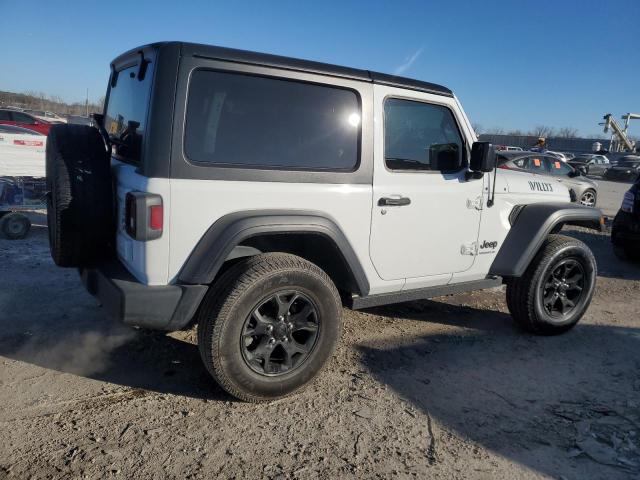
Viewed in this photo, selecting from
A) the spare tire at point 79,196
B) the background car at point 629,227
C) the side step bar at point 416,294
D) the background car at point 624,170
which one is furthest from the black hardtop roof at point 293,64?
the background car at point 624,170

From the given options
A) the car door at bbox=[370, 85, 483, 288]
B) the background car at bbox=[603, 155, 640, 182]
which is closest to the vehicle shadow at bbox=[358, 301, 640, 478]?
the car door at bbox=[370, 85, 483, 288]

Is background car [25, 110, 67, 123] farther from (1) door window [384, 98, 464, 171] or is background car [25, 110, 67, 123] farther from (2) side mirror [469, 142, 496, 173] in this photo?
(2) side mirror [469, 142, 496, 173]

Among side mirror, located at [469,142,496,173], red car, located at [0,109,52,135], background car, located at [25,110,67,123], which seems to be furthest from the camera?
background car, located at [25,110,67,123]

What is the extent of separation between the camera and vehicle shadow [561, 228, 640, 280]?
6.83 metres

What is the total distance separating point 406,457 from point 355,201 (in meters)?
1.51

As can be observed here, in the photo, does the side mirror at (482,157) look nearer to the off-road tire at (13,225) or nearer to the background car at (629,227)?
the background car at (629,227)

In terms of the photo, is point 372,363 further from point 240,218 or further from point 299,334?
point 240,218

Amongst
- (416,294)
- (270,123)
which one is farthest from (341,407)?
(270,123)

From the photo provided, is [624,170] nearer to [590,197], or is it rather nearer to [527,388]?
[590,197]

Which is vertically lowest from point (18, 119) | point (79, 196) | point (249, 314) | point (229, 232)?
point (249, 314)

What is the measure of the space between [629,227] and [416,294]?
209 inches

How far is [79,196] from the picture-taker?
2.79 metres

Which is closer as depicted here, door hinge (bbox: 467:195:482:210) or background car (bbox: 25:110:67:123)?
door hinge (bbox: 467:195:482:210)

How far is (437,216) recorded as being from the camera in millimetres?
3531
